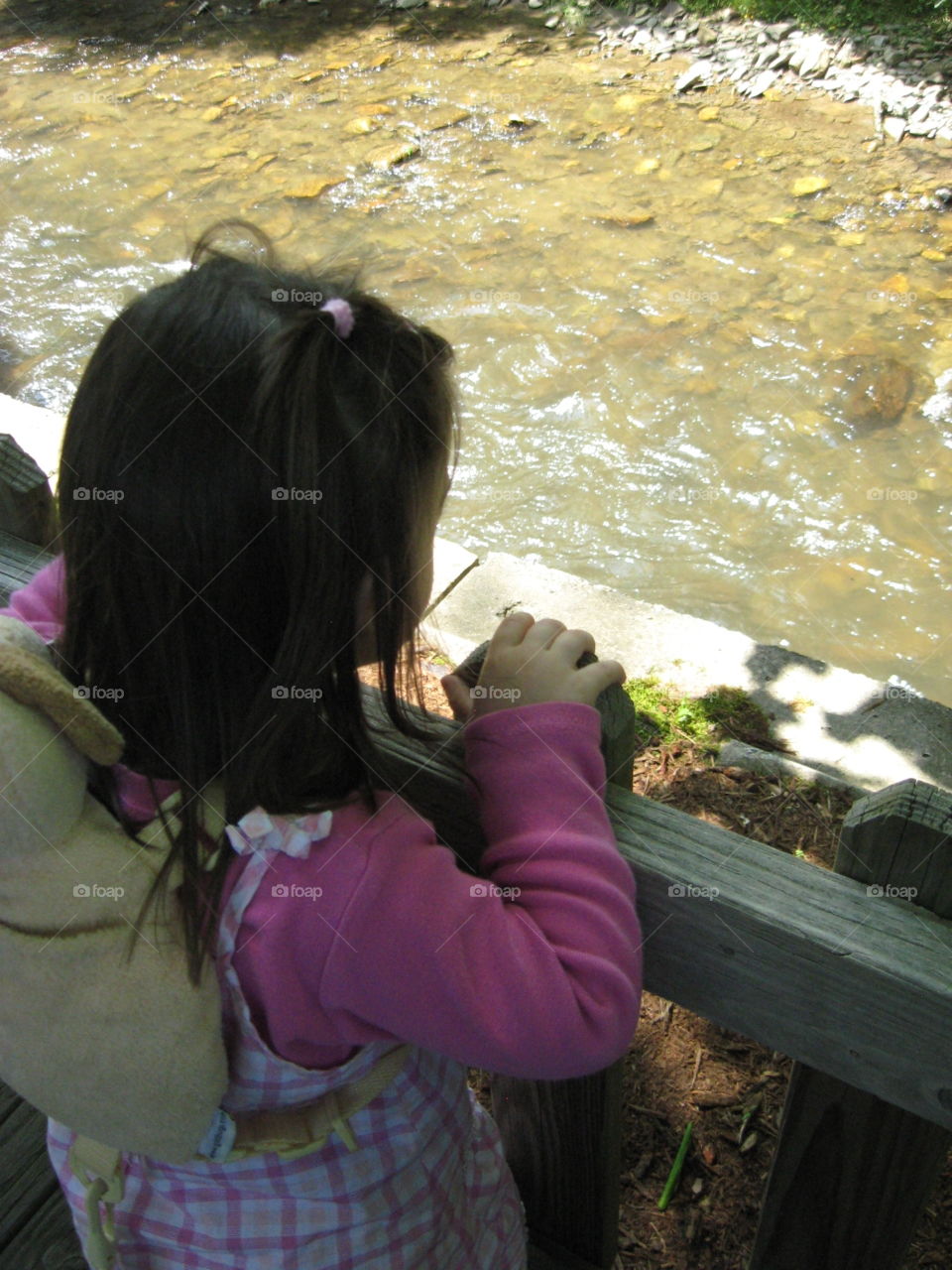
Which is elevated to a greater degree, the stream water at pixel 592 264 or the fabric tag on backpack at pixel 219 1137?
the fabric tag on backpack at pixel 219 1137

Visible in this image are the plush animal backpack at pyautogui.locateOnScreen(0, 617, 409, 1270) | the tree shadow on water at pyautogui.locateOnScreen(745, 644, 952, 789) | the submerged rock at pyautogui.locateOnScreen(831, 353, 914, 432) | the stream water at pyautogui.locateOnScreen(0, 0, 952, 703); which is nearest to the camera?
the plush animal backpack at pyautogui.locateOnScreen(0, 617, 409, 1270)

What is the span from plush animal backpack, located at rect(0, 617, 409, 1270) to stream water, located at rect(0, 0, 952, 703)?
1.94 metres

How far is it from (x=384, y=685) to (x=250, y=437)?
0.32 m

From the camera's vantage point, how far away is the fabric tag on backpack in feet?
3.43

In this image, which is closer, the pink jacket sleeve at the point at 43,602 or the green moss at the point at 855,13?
the pink jacket sleeve at the point at 43,602

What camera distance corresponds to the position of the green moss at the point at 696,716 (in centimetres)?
270

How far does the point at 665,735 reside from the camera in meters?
2.69

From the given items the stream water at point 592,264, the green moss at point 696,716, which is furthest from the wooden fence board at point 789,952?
the stream water at point 592,264

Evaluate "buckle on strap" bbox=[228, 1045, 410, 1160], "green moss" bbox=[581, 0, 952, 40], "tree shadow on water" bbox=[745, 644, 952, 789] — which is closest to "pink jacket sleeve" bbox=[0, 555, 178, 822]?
"buckle on strap" bbox=[228, 1045, 410, 1160]

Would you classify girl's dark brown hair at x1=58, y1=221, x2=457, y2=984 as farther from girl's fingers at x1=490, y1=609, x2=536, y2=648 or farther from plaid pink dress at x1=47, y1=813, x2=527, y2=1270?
plaid pink dress at x1=47, y1=813, x2=527, y2=1270

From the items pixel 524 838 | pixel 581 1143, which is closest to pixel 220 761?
pixel 524 838

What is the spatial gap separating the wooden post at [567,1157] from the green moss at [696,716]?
3.98ft

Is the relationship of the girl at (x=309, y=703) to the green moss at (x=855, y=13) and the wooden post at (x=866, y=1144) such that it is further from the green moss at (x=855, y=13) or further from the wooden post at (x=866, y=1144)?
the green moss at (x=855, y=13)

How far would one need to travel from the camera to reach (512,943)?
3.12ft
